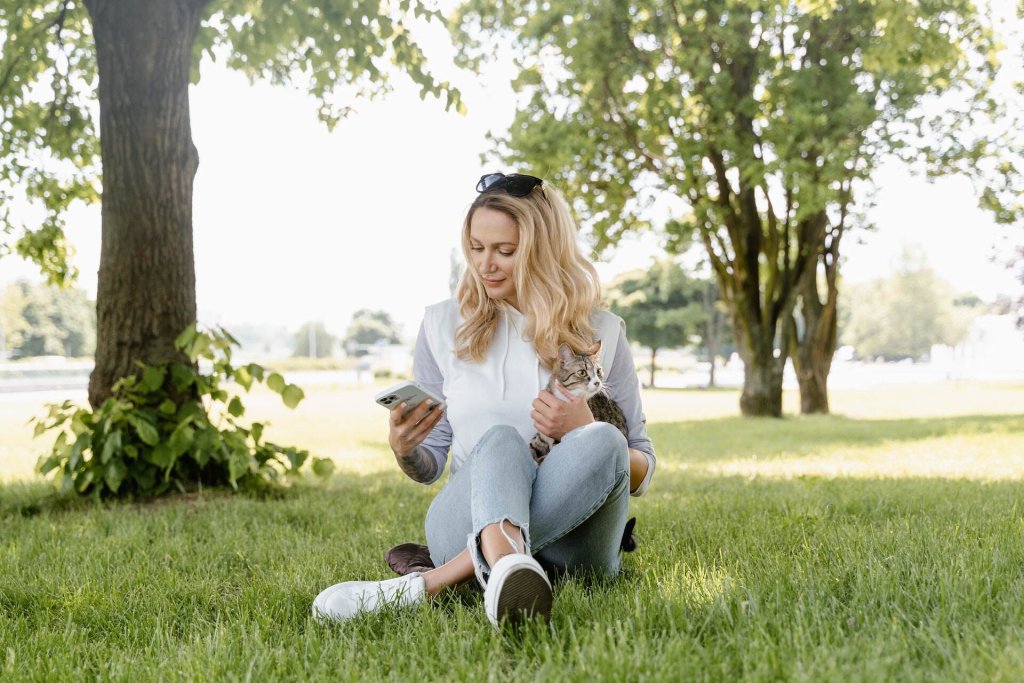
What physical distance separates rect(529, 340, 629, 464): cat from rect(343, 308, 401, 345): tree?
102 meters

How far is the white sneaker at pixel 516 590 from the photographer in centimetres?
224

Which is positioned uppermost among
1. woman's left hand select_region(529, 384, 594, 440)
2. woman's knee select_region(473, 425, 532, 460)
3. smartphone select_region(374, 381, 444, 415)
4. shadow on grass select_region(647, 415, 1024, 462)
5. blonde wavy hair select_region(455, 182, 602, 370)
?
blonde wavy hair select_region(455, 182, 602, 370)

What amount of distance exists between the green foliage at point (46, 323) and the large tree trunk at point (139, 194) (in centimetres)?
7179

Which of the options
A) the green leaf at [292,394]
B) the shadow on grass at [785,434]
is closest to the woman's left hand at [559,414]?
the green leaf at [292,394]

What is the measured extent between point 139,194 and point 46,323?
80057 millimetres

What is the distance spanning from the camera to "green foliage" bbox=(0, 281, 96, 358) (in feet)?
229

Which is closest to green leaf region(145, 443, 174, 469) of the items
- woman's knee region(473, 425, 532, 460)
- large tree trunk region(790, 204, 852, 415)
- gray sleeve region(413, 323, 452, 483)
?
gray sleeve region(413, 323, 452, 483)

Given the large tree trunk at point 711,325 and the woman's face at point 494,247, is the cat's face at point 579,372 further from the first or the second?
the large tree trunk at point 711,325

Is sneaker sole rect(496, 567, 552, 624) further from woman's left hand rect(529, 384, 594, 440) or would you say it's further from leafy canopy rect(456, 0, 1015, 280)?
leafy canopy rect(456, 0, 1015, 280)

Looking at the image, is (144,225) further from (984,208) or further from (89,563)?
(984,208)

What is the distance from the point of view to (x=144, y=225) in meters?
5.48

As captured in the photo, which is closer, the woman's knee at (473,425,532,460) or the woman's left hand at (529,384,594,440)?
the woman's knee at (473,425,532,460)

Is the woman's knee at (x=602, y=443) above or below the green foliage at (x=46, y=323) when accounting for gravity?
below

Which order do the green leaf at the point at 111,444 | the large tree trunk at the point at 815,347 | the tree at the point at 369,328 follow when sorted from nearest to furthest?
the green leaf at the point at 111,444
the large tree trunk at the point at 815,347
the tree at the point at 369,328
